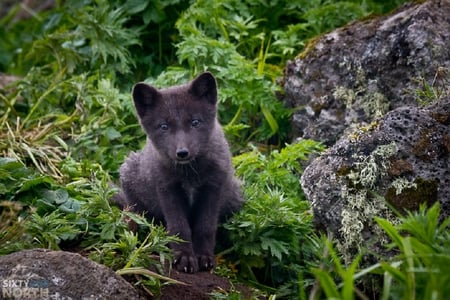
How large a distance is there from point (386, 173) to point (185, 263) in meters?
1.60

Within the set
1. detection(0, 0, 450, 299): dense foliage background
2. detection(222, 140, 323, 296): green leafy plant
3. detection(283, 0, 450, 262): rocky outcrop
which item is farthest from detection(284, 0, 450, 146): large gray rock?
detection(222, 140, 323, 296): green leafy plant

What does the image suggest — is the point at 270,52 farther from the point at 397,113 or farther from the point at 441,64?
the point at 397,113

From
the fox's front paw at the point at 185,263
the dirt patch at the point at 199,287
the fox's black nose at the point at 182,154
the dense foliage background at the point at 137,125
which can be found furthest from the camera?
the fox's black nose at the point at 182,154

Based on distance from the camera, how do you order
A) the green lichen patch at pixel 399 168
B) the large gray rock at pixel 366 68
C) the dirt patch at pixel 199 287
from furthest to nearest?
the large gray rock at pixel 366 68, the dirt patch at pixel 199 287, the green lichen patch at pixel 399 168

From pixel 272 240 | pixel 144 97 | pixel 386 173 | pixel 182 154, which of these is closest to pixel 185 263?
pixel 272 240

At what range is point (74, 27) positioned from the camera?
9883 mm

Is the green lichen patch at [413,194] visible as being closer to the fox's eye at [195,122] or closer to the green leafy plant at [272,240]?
the green leafy plant at [272,240]

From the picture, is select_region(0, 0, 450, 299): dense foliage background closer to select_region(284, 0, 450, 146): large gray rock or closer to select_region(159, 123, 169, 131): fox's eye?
select_region(284, 0, 450, 146): large gray rock

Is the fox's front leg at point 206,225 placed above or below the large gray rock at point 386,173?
below

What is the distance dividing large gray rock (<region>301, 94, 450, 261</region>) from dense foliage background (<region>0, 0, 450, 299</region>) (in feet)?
0.90

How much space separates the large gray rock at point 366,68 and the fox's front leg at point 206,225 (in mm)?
1474

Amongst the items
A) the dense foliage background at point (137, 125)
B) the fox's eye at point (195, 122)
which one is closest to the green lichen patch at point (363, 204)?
the dense foliage background at point (137, 125)

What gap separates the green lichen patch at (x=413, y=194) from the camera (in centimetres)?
575

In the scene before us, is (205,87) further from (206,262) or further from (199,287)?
(199,287)
